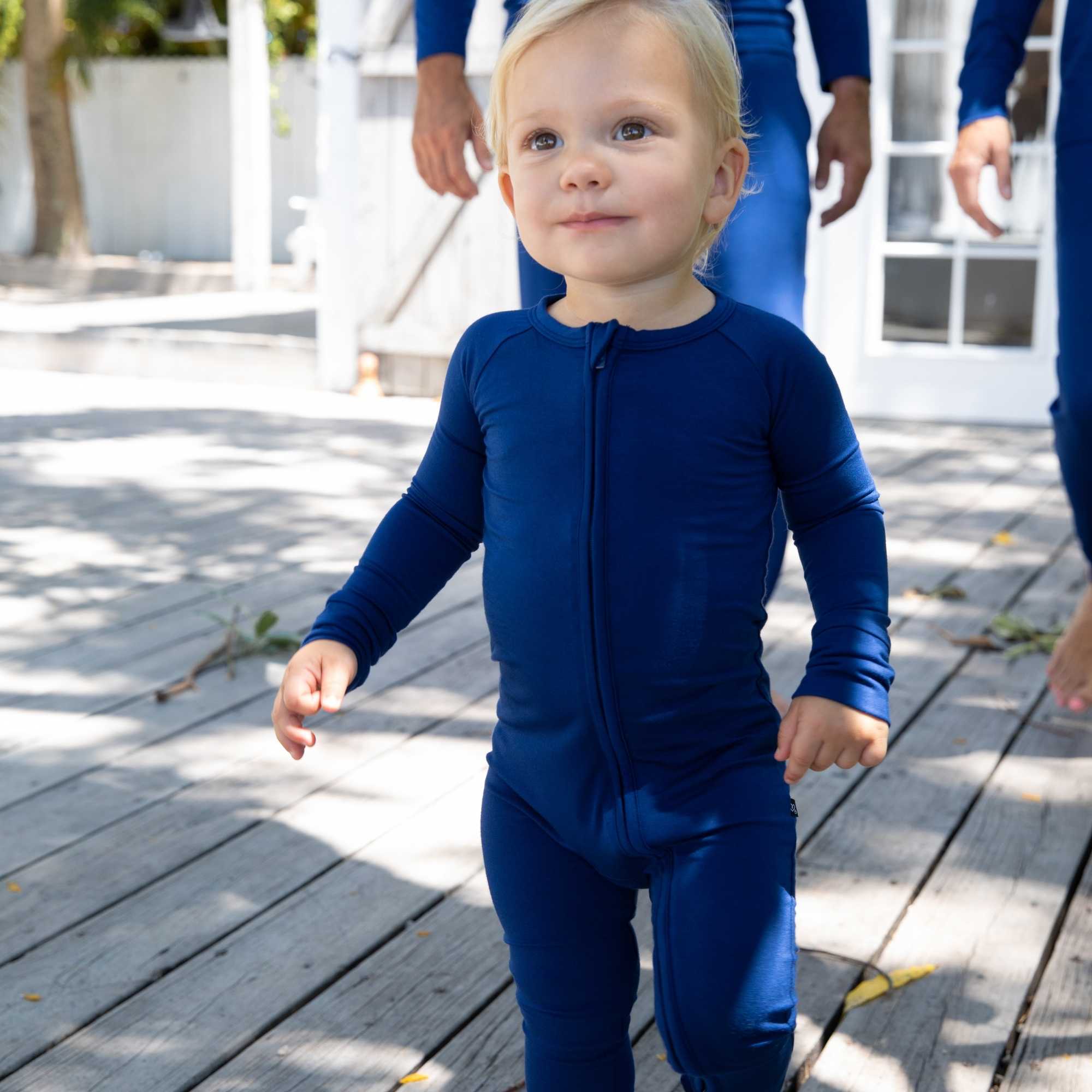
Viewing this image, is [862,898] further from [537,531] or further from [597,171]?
[597,171]

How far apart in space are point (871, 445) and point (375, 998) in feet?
15.4

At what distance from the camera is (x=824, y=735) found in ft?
4.43

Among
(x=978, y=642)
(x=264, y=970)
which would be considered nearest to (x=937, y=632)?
(x=978, y=642)

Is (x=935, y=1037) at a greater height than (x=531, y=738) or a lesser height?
lesser

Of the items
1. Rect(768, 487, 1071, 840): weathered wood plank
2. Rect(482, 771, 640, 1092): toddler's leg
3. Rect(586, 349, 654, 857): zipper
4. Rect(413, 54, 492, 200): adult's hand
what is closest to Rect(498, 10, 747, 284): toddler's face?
Rect(586, 349, 654, 857): zipper

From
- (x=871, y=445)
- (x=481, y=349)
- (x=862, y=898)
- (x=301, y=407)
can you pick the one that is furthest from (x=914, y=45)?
(x=481, y=349)

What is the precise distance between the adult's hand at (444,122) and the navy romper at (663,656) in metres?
0.92

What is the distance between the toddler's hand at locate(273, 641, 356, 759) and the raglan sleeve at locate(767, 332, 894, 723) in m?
0.43

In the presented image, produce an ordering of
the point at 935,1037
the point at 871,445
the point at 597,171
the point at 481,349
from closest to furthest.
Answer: the point at 597,171 → the point at 481,349 → the point at 935,1037 → the point at 871,445

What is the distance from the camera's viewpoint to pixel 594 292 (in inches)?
57.4

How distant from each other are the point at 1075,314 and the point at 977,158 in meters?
0.36

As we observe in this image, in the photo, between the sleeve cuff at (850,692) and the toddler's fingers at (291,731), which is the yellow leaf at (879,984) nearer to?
the sleeve cuff at (850,692)

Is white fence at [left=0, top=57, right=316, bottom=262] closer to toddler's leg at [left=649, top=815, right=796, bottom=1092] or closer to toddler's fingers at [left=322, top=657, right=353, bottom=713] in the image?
toddler's fingers at [left=322, top=657, right=353, bottom=713]

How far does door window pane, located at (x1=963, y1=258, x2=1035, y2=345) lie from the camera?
6.81m
